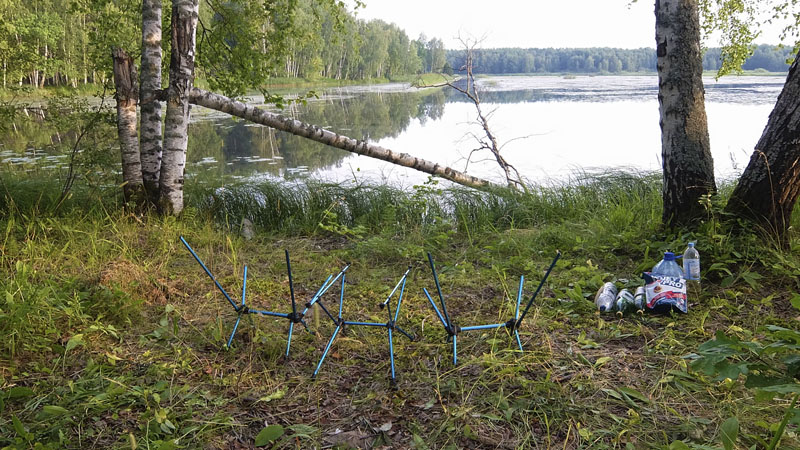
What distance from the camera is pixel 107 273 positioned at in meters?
3.30

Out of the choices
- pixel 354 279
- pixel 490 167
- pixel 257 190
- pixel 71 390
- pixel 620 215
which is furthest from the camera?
pixel 490 167

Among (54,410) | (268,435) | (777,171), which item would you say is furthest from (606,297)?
(54,410)

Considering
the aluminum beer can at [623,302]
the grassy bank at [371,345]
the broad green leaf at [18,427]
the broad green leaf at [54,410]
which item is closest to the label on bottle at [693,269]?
the grassy bank at [371,345]

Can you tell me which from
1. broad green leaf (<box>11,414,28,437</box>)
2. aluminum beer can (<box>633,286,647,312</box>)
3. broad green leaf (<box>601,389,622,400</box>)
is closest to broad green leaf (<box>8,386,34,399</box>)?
broad green leaf (<box>11,414,28,437</box>)

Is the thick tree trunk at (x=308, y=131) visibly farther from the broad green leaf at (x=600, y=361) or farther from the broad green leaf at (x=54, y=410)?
the broad green leaf at (x=600, y=361)

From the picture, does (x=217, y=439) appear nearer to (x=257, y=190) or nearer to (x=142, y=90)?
(x=142, y=90)

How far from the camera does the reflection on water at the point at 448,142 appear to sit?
10047mm

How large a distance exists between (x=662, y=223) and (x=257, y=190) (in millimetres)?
4587

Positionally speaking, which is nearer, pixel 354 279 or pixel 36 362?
pixel 36 362

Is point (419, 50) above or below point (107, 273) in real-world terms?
above

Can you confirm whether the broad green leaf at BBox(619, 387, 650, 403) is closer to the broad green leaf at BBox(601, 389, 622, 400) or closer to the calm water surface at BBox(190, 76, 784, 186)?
the broad green leaf at BBox(601, 389, 622, 400)

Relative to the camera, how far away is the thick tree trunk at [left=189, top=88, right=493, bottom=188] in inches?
243

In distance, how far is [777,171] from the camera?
11.7 ft

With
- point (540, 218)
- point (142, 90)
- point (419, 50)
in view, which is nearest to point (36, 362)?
point (142, 90)
